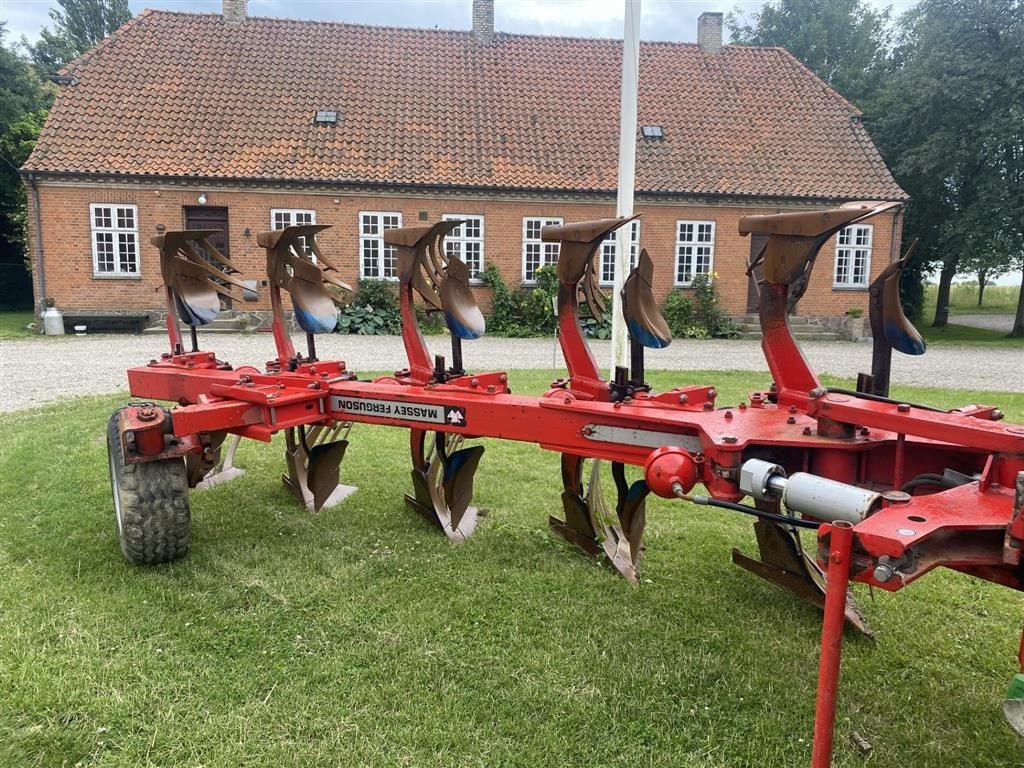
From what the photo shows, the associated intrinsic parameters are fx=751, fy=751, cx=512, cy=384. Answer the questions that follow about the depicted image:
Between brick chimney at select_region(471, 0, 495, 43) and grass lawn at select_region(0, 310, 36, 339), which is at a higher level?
brick chimney at select_region(471, 0, 495, 43)

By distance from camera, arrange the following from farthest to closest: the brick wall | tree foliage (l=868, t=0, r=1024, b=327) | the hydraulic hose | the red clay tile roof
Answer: tree foliage (l=868, t=0, r=1024, b=327) < the red clay tile roof < the brick wall < the hydraulic hose

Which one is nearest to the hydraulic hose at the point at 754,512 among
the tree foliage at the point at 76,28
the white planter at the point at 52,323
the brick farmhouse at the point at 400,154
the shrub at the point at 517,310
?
the brick farmhouse at the point at 400,154

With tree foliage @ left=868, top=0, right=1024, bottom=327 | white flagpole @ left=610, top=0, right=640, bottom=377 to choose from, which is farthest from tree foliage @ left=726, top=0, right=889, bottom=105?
white flagpole @ left=610, top=0, right=640, bottom=377

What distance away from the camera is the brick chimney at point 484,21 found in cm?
2258

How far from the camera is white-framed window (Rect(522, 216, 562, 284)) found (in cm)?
1959

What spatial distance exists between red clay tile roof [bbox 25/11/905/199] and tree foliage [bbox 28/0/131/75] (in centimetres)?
2354

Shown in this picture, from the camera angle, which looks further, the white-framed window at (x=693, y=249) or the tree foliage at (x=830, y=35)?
the tree foliage at (x=830, y=35)

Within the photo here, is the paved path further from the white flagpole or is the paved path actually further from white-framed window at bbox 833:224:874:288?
the white flagpole

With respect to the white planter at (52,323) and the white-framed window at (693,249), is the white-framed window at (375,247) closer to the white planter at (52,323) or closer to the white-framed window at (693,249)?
the white planter at (52,323)

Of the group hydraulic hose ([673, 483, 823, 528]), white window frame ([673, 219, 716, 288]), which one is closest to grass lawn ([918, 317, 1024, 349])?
white window frame ([673, 219, 716, 288])

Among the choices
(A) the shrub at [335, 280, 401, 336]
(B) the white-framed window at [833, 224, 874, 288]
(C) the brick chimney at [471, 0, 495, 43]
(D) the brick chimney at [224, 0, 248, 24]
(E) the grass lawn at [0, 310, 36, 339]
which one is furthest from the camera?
(C) the brick chimney at [471, 0, 495, 43]

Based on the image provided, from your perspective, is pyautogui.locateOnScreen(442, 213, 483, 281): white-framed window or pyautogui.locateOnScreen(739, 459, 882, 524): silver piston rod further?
pyautogui.locateOnScreen(442, 213, 483, 281): white-framed window

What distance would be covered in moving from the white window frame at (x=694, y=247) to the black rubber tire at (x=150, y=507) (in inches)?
698

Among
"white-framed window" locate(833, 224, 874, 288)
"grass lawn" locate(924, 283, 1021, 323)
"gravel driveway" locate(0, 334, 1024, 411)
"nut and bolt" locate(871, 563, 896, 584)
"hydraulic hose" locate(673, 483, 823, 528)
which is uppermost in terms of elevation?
"white-framed window" locate(833, 224, 874, 288)
